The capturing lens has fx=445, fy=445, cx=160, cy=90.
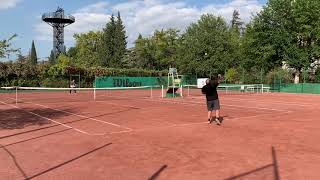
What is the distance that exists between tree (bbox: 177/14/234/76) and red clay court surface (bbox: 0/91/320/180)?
45.7 metres

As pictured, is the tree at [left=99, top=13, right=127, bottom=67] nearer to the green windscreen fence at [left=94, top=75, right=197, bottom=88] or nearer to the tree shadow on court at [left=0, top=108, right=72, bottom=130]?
the green windscreen fence at [left=94, top=75, right=197, bottom=88]

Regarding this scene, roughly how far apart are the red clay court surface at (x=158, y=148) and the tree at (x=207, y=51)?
45704mm

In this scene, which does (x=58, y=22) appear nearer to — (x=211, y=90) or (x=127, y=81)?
(x=127, y=81)

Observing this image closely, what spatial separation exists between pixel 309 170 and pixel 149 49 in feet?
238

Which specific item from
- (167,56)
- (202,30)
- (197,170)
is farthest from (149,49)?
(197,170)

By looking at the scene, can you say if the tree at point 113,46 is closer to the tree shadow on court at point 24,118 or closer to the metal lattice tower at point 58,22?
the metal lattice tower at point 58,22

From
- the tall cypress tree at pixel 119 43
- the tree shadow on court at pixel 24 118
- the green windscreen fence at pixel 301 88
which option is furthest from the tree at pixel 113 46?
the tree shadow on court at pixel 24 118

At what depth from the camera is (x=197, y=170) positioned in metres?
8.39

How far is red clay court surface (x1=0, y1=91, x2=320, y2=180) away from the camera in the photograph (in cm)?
824

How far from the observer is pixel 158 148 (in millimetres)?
10680

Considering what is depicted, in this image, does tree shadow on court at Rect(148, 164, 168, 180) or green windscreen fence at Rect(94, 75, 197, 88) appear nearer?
tree shadow on court at Rect(148, 164, 168, 180)

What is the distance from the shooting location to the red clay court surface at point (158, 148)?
27.0 ft

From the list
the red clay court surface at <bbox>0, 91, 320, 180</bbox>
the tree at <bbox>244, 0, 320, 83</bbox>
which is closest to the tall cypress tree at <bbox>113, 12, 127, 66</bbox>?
the tree at <bbox>244, 0, 320, 83</bbox>

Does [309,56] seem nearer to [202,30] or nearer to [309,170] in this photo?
[202,30]
